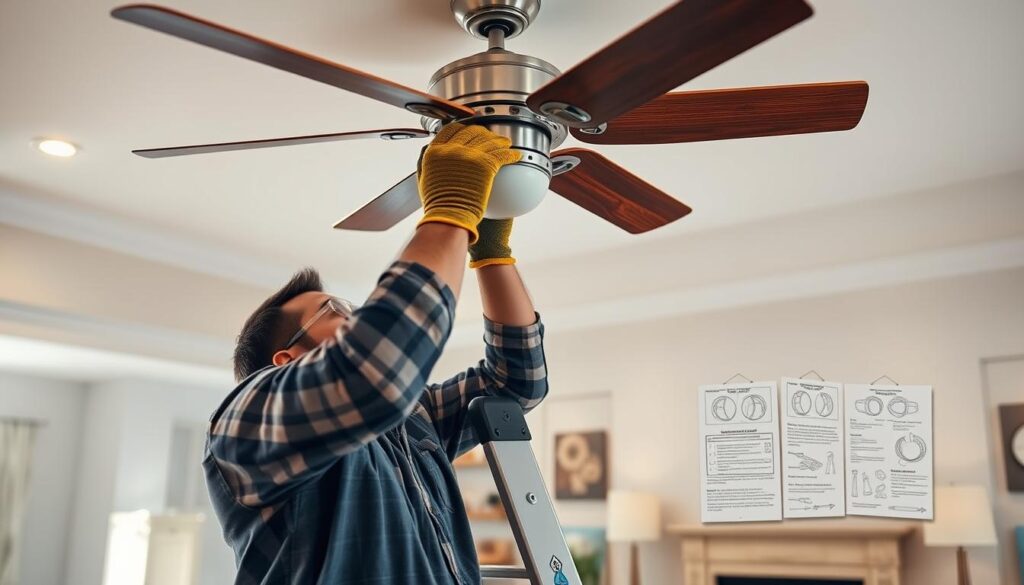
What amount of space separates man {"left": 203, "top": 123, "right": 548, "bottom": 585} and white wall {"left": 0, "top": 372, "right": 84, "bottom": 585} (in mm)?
5442

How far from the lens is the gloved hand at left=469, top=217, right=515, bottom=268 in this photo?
136cm

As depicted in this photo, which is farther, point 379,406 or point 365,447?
point 365,447

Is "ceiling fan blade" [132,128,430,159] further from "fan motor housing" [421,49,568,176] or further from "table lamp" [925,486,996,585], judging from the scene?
"table lamp" [925,486,996,585]

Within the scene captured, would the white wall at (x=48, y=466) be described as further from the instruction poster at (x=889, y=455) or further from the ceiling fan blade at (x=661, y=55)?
the ceiling fan blade at (x=661, y=55)

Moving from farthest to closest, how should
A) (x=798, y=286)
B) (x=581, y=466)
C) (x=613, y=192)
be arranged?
(x=581, y=466) < (x=798, y=286) < (x=613, y=192)

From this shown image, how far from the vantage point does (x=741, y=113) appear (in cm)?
136

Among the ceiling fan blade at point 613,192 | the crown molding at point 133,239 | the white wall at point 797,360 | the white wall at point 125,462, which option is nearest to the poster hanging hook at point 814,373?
the white wall at point 797,360

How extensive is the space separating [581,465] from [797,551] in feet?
3.43

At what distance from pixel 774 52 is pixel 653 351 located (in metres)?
1.64

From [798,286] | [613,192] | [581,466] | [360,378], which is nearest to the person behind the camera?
Result: [360,378]

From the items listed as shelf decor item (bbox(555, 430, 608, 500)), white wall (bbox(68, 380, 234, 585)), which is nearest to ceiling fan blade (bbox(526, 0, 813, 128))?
shelf decor item (bbox(555, 430, 608, 500))

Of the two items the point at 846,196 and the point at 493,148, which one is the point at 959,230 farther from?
the point at 493,148

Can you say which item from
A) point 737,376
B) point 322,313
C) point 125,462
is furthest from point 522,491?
point 125,462

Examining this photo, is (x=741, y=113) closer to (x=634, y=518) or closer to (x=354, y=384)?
(x=354, y=384)
